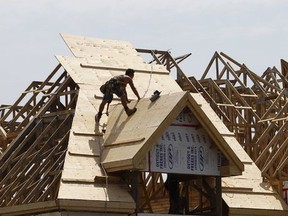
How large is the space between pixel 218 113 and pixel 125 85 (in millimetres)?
7519

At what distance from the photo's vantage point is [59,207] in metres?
32.8

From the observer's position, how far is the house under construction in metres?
34.0

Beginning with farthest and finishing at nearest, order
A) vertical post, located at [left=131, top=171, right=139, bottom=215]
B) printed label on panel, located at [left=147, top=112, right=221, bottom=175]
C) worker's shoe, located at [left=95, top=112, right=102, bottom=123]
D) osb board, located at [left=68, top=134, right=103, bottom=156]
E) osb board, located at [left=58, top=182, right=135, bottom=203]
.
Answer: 1. worker's shoe, located at [left=95, top=112, right=102, bottom=123]
2. printed label on panel, located at [left=147, top=112, right=221, bottom=175]
3. osb board, located at [left=68, top=134, right=103, bottom=156]
4. vertical post, located at [left=131, top=171, right=139, bottom=215]
5. osb board, located at [left=58, top=182, right=135, bottom=203]

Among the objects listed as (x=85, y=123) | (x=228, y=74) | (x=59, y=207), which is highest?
(x=228, y=74)

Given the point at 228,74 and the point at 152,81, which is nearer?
the point at 152,81

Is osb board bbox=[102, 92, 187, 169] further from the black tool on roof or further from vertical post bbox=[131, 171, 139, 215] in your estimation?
vertical post bbox=[131, 171, 139, 215]

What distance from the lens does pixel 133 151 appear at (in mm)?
33844

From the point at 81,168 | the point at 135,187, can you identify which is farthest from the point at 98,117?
the point at 135,187

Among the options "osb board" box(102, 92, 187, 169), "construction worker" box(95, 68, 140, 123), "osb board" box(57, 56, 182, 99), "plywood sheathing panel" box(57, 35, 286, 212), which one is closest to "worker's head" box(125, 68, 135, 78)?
"construction worker" box(95, 68, 140, 123)

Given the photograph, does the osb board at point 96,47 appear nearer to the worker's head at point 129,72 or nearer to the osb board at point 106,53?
the osb board at point 106,53

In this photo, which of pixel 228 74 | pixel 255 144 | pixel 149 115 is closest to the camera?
pixel 149 115

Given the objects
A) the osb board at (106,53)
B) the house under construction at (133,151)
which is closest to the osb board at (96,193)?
the house under construction at (133,151)

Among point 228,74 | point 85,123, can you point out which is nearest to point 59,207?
point 85,123

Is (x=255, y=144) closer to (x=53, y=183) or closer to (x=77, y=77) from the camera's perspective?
(x=77, y=77)
